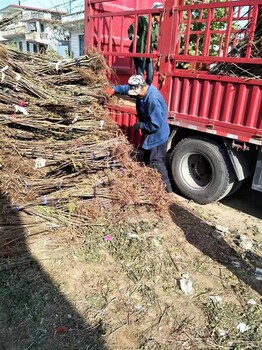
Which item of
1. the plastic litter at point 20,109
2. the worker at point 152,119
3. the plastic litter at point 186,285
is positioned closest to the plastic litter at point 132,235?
the plastic litter at point 186,285

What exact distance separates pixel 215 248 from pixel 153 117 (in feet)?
6.21

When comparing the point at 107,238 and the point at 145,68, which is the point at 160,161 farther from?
the point at 145,68

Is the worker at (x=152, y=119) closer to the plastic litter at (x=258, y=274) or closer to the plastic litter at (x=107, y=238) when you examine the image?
the plastic litter at (x=107, y=238)

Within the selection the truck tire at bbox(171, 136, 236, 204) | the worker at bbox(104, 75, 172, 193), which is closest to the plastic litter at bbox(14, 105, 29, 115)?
the worker at bbox(104, 75, 172, 193)

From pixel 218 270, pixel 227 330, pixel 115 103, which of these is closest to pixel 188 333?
pixel 227 330

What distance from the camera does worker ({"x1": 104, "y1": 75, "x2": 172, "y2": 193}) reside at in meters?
4.60

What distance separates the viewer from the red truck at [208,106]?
162 inches

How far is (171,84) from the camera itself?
484cm

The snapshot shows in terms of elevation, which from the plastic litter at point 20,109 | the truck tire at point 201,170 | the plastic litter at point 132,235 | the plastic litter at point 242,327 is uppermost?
the plastic litter at point 20,109

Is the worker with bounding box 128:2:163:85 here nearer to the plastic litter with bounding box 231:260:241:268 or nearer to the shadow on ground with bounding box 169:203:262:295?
the shadow on ground with bounding box 169:203:262:295

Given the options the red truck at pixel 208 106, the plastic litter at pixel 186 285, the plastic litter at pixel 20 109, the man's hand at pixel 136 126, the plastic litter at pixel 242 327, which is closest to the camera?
the plastic litter at pixel 242 327

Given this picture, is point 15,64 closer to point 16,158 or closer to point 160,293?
point 16,158

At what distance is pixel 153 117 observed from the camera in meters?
4.62

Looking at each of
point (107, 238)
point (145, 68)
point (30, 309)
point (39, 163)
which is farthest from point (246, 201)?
point (30, 309)
